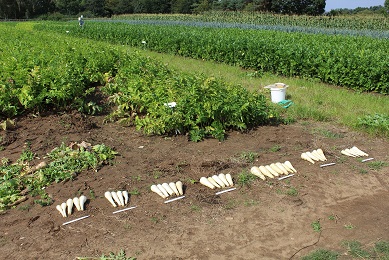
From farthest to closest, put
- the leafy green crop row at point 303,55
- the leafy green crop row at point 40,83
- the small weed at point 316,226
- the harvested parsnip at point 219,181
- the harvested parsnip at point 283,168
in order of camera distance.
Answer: the leafy green crop row at point 303,55 → the leafy green crop row at point 40,83 → the harvested parsnip at point 283,168 → the harvested parsnip at point 219,181 → the small weed at point 316,226

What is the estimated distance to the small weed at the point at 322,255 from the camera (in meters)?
3.39

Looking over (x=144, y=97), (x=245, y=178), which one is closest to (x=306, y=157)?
(x=245, y=178)

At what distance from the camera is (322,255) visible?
3426 millimetres

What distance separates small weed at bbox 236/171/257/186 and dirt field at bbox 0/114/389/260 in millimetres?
77

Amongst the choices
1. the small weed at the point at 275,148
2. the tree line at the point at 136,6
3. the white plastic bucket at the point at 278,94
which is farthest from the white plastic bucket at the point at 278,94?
the tree line at the point at 136,6

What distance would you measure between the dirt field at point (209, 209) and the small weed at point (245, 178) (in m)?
0.08

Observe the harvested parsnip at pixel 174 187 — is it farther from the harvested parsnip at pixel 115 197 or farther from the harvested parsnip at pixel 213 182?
the harvested parsnip at pixel 115 197

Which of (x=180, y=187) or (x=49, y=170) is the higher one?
(x=49, y=170)

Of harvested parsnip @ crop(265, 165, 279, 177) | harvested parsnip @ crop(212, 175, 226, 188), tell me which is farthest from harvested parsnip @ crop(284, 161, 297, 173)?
harvested parsnip @ crop(212, 175, 226, 188)

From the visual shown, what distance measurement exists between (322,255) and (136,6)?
267ft

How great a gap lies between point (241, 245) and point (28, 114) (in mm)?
5254

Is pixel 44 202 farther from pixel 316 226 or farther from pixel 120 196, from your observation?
pixel 316 226

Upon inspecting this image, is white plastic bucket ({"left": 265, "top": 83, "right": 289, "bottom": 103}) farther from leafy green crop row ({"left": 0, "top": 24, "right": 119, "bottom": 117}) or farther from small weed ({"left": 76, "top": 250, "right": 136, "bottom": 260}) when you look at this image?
small weed ({"left": 76, "top": 250, "right": 136, "bottom": 260})

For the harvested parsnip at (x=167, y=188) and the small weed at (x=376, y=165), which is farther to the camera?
the small weed at (x=376, y=165)
